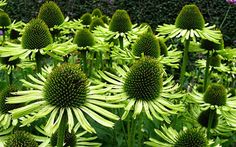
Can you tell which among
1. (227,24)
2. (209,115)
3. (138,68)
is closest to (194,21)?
(209,115)

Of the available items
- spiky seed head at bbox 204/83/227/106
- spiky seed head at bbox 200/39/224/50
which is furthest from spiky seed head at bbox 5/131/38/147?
spiky seed head at bbox 200/39/224/50

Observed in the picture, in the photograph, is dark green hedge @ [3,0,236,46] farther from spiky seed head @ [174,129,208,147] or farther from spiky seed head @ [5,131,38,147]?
spiky seed head @ [5,131,38,147]

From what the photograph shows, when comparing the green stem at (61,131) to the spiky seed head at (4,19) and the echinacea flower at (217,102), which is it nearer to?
the echinacea flower at (217,102)

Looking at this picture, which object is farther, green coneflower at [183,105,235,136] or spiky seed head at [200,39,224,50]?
spiky seed head at [200,39,224,50]

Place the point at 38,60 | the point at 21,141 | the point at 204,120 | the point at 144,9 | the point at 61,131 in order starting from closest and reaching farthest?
the point at 61,131 → the point at 21,141 → the point at 38,60 → the point at 204,120 → the point at 144,9

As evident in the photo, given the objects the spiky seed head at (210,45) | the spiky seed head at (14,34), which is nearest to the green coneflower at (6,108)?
the spiky seed head at (210,45)

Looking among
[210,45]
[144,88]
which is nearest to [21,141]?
[144,88]

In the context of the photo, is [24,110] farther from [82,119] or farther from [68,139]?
[68,139]
